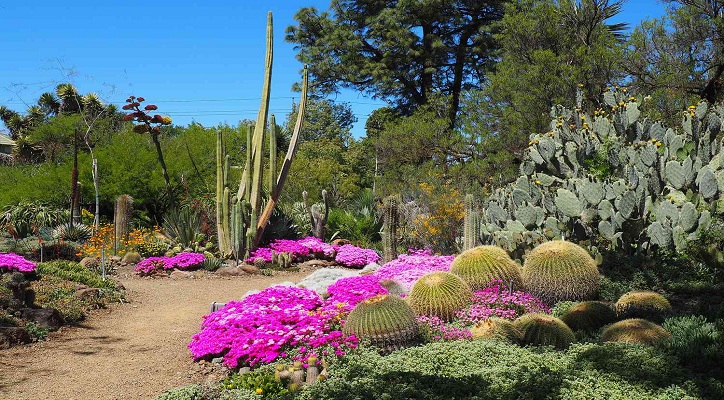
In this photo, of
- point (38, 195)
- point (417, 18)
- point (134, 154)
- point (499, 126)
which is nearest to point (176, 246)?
point (134, 154)

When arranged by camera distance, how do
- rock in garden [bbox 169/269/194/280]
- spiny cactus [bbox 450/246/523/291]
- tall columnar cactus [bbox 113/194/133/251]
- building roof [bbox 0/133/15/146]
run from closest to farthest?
spiny cactus [bbox 450/246/523/291], rock in garden [bbox 169/269/194/280], tall columnar cactus [bbox 113/194/133/251], building roof [bbox 0/133/15/146]

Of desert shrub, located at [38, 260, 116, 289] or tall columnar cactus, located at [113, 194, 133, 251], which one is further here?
tall columnar cactus, located at [113, 194, 133, 251]

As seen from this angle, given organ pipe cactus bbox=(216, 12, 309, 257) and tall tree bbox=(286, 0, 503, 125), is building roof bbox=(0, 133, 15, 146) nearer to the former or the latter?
tall tree bbox=(286, 0, 503, 125)

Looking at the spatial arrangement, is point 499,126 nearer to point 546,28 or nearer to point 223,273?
point 546,28

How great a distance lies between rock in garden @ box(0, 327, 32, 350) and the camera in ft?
23.7

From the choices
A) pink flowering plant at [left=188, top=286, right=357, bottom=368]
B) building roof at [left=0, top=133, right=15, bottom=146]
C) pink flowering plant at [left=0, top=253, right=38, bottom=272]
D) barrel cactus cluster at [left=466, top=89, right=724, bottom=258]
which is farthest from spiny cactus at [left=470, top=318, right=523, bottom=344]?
building roof at [left=0, top=133, right=15, bottom=146]

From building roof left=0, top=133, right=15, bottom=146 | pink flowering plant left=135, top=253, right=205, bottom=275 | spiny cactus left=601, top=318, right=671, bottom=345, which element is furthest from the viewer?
building roof left=0, top=133, right=15, bottom=146

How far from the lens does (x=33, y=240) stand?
1462cm

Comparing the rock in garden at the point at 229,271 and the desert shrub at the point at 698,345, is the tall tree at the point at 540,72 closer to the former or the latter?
the rock in garden at the point at 229,271

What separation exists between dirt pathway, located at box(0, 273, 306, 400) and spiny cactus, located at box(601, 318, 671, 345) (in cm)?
397

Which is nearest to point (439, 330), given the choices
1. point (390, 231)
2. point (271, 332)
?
point (271, 332)

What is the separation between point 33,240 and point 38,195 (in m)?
5.00

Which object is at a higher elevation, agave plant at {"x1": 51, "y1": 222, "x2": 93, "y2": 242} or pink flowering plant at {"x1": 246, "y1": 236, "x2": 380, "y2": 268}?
agave plant at {"x1": 51, "y1": 222, "x2": 93, "y2": 242}

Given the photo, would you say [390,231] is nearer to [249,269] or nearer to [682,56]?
[249,269]
